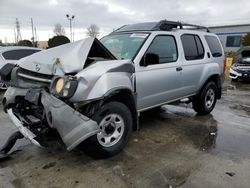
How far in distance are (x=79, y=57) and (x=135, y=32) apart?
5.85 ft

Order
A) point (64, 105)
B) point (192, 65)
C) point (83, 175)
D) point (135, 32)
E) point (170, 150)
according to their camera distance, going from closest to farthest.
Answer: point (64, 105), point (83, 175), point (170, 150), point (135, 32), point (192, 65)

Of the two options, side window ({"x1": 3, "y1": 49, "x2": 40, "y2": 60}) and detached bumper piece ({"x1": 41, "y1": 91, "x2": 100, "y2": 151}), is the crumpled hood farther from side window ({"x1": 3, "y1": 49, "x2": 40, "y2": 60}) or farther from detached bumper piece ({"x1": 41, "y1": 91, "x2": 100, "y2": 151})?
side window ({"x1": 3, "y1": 49, "x2": 40, "y2": 60})

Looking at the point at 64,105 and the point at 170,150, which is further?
the point at 170,150

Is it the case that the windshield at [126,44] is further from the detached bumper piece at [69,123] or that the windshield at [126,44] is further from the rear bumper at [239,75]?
the rear bumper at [239,75]

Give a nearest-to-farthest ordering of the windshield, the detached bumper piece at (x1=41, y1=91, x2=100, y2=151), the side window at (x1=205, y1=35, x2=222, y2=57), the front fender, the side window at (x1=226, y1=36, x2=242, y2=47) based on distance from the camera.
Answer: the detached bumper piece at (x1=41, y1=91, x2=100, y2=151), the front fender, the windshield, the side window at (x1=205, y1=35, x2=222, y2=57), the side window at (x1=226, y1=36, x2=242, y2=47)

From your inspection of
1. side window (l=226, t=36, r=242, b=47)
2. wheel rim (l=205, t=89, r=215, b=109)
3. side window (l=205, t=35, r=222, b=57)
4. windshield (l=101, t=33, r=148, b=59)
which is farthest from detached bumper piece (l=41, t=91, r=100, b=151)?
side window (l=226, t=36, r=242, b=47)

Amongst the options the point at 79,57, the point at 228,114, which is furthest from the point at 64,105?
the point at 228,114

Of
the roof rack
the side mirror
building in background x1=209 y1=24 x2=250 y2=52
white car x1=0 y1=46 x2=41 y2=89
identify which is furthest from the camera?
building in background x1=209 y1=24 x2=250 y2=52

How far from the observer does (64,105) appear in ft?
10.5

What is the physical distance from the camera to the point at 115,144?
13.1ft

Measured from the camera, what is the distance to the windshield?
4.60 m

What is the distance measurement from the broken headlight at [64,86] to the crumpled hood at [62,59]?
0.19 metres

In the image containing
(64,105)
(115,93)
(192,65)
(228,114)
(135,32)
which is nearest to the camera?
(64,105)

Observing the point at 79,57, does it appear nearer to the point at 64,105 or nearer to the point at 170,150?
the point at 64,105
